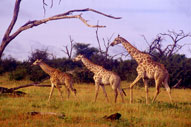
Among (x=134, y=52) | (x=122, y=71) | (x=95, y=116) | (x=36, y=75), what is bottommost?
(x=95, y=116)

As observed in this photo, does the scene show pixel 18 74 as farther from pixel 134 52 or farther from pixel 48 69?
pixel 134 52

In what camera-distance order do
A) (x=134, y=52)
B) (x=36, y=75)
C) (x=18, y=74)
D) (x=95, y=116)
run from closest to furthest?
1. (x=95, y=116)
2. (x=134, y=52)
3. (x=36, y=75)
4. (x=18, y=74)

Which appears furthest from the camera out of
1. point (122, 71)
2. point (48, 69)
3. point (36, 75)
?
point (122, 71)

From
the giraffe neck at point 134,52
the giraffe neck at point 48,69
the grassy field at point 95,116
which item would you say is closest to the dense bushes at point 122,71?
the giraffe neck at point 48,69

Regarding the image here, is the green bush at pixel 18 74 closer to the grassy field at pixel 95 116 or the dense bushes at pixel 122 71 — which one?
the dense bushes at pixel 122 71

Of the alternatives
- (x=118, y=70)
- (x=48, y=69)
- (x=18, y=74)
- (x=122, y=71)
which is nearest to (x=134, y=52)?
(x=48, y=69)

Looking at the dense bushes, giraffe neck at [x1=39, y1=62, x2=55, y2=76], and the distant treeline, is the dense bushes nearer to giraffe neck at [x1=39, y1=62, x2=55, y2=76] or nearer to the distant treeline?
the distant treeline

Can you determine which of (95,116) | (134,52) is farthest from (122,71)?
(95,116)

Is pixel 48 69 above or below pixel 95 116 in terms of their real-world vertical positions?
above

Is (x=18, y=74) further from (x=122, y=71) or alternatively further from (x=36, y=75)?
(x=122, y=71)

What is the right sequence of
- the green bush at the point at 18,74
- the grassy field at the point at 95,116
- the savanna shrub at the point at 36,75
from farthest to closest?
the green bush at the point at 18,74 < the savanna shrub at the point at 36,75 < the grassy field at the point at 95,116

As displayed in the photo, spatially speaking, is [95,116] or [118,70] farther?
[118,70]

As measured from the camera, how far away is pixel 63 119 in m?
6.85

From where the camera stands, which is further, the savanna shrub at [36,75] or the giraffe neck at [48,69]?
the savanna shrub at [36,75]
